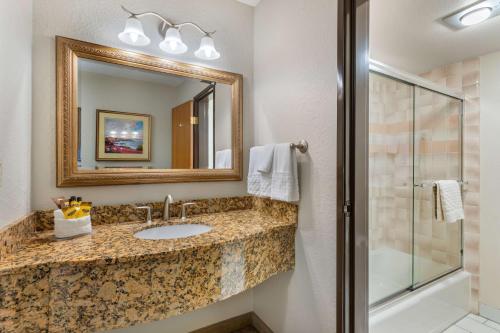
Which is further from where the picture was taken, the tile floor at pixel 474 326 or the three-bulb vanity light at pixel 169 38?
the tile floor at pixel 474 326

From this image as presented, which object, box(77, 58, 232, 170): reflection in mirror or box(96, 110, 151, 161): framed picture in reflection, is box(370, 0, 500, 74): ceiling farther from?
box(96, 110, 151, 161): framed picture in reflection

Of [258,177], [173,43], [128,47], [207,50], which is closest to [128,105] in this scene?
[128,47]

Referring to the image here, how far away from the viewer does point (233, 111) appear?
1790mm

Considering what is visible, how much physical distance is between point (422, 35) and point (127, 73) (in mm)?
2107

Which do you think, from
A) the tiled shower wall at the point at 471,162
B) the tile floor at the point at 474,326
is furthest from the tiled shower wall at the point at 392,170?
the tile floor at the point at 474,326

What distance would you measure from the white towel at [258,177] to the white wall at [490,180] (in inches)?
76.0

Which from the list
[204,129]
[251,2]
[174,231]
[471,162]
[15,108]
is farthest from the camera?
[471,162]

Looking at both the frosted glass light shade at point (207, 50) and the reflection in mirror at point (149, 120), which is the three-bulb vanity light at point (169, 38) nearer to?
the frosted glass light shade at point (207, 50)

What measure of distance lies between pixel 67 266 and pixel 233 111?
1.33m

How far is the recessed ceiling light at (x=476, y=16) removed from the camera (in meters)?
1.48

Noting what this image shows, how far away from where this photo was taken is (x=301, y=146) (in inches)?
52.2

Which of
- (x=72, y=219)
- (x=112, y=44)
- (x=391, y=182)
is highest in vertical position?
(x=112, y=44)

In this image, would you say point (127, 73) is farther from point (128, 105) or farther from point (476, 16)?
point (476, 16)

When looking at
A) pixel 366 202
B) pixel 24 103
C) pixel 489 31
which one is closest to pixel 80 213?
pixel 24 103
